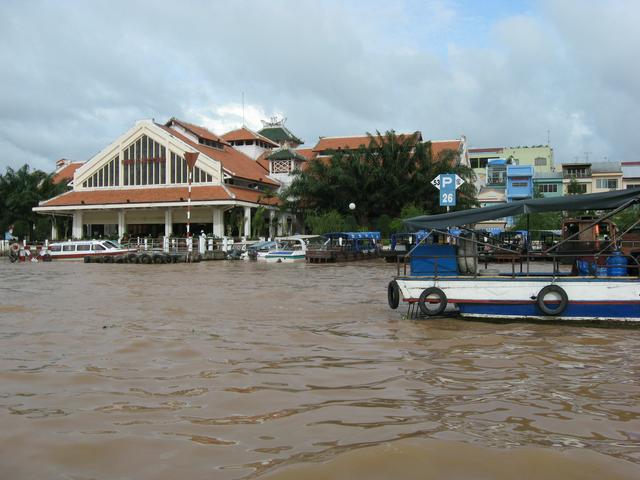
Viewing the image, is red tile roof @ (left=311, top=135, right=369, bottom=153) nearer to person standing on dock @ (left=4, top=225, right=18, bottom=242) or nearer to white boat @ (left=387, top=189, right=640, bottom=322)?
person standing on dock @ (left=4, top=225, right=18, bottom=242)

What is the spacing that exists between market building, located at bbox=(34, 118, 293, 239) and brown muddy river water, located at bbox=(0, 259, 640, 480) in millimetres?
30568

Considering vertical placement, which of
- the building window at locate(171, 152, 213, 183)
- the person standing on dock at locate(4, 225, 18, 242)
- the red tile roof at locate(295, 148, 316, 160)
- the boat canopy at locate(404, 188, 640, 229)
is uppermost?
the red tile roof at locate(295, 148, 316, 160)

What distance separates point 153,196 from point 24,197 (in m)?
12.4

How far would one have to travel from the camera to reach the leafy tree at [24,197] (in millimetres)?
48312

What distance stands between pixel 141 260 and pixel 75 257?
21.5ft

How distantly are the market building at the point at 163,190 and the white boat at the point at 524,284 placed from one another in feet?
95.2

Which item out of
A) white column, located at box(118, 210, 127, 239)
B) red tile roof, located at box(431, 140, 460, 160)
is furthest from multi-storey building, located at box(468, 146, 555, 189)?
white column, located at box(118, 210, 127, 239)

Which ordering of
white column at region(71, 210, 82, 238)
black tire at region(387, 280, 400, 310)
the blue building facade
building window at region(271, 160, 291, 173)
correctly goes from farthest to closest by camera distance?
the blue building facade
building window at region(271, 160, 291, 173)
white column at region(71, 210, 82, 238)
black tire at region(387, 280, 400, 310)

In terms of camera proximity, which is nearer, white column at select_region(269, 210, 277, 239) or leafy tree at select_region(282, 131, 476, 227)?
leafy tree at select_region(282, 131, 476, 227)

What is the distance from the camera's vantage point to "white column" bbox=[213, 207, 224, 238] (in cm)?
4181

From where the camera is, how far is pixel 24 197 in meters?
48.0

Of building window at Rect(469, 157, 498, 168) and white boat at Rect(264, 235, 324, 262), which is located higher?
building window at Rect(469, 157, 498, 168)

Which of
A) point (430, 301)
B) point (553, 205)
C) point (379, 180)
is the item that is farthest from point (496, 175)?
point (430, 301)

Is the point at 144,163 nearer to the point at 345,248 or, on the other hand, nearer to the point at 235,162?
the point at 235,162
